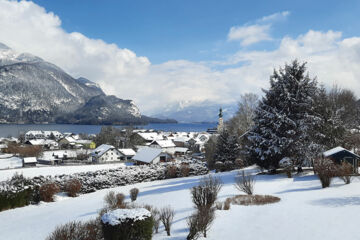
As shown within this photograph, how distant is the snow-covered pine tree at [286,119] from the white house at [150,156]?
27.7 metres

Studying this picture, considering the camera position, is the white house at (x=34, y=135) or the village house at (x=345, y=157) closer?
the village house at (x=345, y=157)

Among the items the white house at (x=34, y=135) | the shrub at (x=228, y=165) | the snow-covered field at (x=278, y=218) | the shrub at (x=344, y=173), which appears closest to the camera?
the snow-covered field at (x=278, y=218)

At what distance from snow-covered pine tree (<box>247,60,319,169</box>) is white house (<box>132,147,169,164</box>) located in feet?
90.8

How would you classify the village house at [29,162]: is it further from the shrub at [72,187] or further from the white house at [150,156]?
the shrub at [72,187]

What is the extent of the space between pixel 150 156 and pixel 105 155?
1869 centimetres

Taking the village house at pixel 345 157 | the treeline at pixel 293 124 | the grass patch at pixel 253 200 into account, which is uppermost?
the treeline at pixel 293 124

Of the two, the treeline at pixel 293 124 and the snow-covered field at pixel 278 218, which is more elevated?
the treeline at pixel 293 124

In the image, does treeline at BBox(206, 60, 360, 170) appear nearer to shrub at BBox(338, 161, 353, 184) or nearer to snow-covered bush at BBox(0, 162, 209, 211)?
shrub at BBox(338, 161, 353, 184)

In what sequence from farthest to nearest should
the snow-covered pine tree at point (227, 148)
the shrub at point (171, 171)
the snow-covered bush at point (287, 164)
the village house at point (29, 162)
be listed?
1. the village house at point (29, 162)
2. the snow-covered pine tree at point (227, 148)
3. the shrub at point (171, 171)
4. the snow-covered bush at point (287, 164)

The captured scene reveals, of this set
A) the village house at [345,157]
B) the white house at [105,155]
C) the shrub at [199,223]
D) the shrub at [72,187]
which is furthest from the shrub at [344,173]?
the white house at [105,155]

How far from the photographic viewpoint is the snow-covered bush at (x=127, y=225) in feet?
24.2

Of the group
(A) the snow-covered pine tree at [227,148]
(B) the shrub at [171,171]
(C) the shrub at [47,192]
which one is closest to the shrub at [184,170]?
(B) the shrub at [171,171]

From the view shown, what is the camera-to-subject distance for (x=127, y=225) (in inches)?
293

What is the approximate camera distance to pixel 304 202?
13.0 meters
